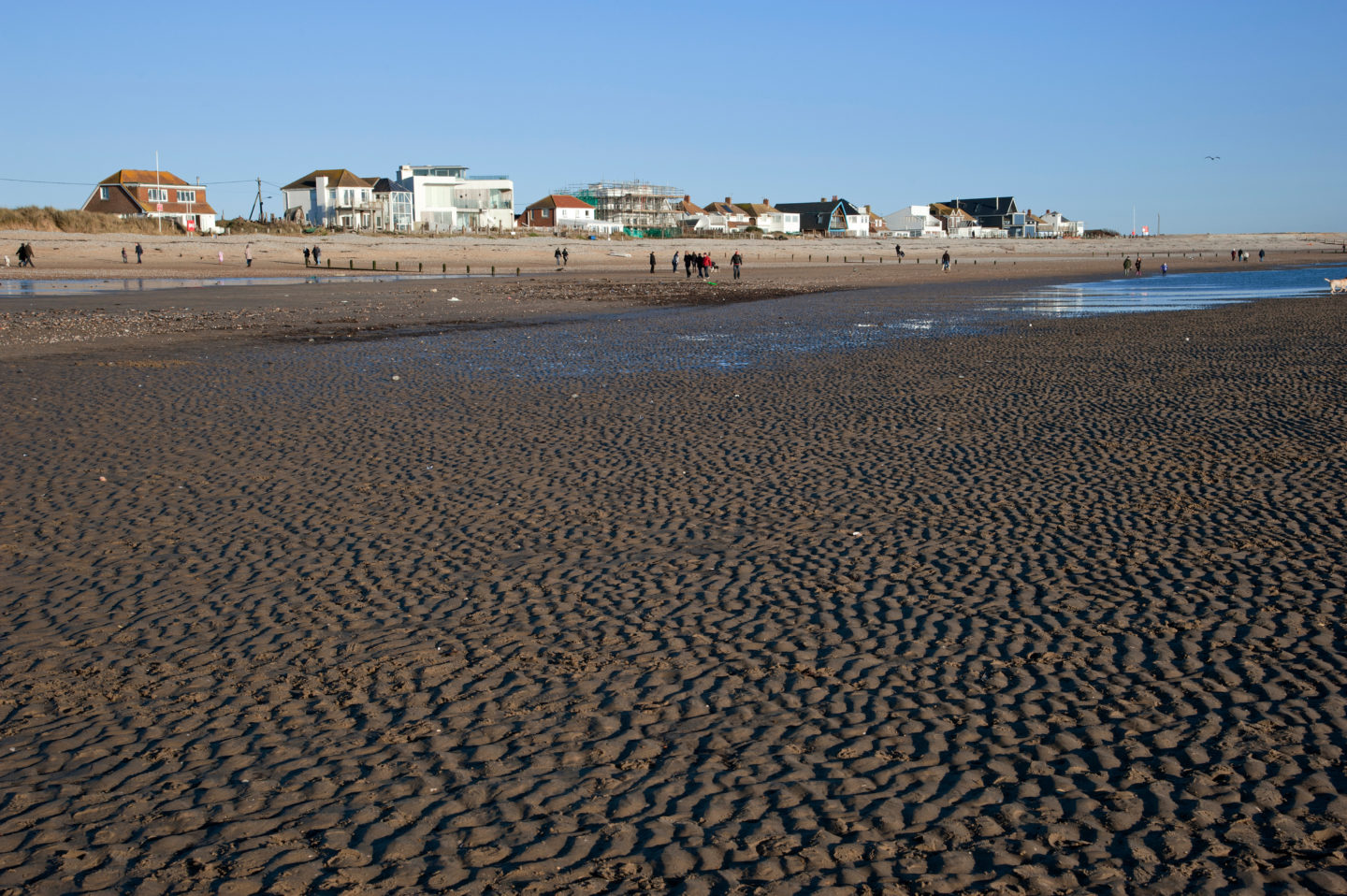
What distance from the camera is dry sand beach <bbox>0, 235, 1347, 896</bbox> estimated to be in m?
4.10

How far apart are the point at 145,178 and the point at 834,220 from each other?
8870 cm

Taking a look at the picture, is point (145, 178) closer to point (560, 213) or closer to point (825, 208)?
point (560, 213)

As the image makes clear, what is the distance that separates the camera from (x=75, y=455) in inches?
428

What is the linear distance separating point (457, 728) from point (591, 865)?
52.8 inches

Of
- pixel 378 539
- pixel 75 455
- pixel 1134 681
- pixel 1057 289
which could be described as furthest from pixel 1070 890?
pixel 1057 289

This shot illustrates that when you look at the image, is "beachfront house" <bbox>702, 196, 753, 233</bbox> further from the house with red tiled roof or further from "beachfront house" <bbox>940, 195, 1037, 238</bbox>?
"beachfront house" <bbox>940, 195, 1037, 238</bbox>

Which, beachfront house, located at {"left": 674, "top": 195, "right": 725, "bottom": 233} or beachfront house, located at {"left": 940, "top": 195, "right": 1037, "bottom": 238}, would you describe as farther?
beachfront house, located at {"left": 940, "top": 195, "right": 1037, "bottom": 238}

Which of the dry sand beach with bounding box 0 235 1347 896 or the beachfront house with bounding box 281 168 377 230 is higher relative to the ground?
the beachfront house with bounding box 281 168 377 230

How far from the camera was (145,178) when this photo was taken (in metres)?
109

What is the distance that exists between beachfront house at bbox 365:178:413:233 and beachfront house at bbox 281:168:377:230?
2.76 feet

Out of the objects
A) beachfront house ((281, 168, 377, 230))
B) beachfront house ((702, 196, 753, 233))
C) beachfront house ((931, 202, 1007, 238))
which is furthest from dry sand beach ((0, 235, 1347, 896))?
beachfront house ((931, 202, 1007, 238))

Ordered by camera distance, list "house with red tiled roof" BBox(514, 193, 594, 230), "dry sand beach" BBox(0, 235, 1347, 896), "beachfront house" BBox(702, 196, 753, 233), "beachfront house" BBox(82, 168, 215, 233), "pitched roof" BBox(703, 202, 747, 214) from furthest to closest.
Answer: "pitched roof" BBox(703, 202, 747, 214), "beachfront house" BBox(702, 196, 753, 233), "house with red tiled roof" BBox(514, 193, 594, 230), "beachfront house" BBox(82, 168, 215, 233), "dry sand beach" BBox(0, 235, 1347, 896)

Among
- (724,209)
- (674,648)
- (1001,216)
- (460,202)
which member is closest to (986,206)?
(1001,216)

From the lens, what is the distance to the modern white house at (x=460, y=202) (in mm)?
114500
